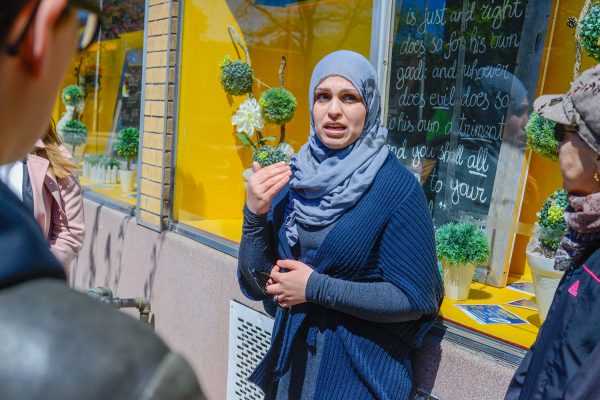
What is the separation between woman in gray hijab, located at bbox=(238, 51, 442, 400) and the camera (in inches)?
81.2

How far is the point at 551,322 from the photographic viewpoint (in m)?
1.55

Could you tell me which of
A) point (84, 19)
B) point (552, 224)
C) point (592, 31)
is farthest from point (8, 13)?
point (552, 224)

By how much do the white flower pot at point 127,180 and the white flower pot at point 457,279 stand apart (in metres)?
3.26

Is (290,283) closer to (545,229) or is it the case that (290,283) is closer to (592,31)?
(545,229)

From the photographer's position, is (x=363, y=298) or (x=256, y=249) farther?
(x=256, y=249)

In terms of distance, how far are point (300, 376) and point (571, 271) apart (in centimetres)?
108

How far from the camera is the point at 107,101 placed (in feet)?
19.5

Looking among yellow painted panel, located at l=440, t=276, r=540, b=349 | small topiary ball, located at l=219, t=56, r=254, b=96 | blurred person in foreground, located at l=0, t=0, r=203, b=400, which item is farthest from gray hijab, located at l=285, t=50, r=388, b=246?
small topiary ball, located at l=219, t=56, r=254, b=96

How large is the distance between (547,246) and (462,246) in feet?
1.55

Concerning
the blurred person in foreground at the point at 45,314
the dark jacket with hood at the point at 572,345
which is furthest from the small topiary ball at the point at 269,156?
the blurred person in foreground at the point at 45,314

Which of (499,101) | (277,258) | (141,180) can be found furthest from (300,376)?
(141,180)

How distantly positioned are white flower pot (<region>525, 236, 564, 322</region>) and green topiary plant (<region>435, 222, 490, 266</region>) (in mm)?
340

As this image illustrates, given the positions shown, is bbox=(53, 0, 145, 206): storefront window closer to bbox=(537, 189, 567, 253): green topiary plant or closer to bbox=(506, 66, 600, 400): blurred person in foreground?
bbox=(537, 189, 567, 253): green topiary plant

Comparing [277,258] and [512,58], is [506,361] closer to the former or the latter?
[277,258]
